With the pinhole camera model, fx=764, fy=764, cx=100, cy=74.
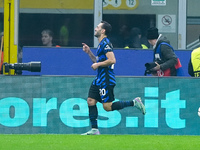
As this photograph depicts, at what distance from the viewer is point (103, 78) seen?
38.4 feet

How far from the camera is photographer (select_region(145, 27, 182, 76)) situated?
43.3ft

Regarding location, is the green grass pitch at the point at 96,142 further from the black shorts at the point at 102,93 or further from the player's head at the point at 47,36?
the player's head at the point at 47,36

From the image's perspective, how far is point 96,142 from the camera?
1055 cm

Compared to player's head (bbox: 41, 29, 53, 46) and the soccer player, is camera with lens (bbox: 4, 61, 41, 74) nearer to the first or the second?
the soccer player

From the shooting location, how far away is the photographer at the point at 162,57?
13195mm

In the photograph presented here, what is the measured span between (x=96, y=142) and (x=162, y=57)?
10.7 ft

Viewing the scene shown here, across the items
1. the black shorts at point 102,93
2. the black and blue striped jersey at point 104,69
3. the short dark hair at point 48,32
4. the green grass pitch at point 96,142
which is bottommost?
the green grass pitch at point 96,142

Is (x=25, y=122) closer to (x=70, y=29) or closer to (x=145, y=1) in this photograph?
(x=70, y=29)

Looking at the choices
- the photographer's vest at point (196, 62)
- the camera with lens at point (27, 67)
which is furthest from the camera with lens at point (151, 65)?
the camera with lens at point (27, 67)

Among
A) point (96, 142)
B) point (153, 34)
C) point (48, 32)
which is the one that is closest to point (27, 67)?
point (153, 34)

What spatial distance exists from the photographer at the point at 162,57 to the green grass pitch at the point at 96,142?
1870 millimetres

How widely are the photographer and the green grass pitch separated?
1.87 meters

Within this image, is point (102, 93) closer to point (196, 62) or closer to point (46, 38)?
point (196, 62)

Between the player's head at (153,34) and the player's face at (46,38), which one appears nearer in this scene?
the player's head at (153,34)
